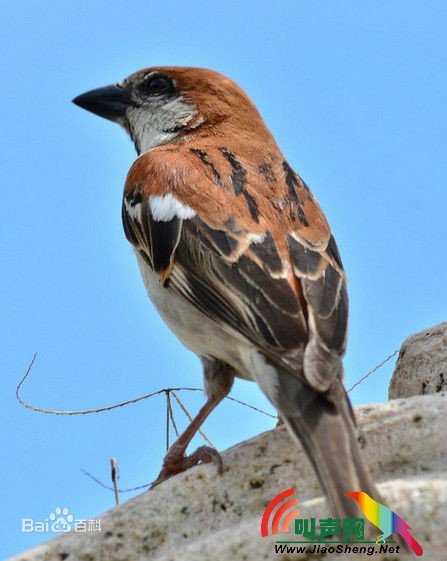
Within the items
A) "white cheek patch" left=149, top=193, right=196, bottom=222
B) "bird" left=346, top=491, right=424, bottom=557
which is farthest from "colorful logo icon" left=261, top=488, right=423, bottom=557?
"white cheek patch" left=149, top=193, right=196, bottom=222

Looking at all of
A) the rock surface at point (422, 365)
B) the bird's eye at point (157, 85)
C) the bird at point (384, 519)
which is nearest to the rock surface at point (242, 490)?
the bird at point (384, 519)

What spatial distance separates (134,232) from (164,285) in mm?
834

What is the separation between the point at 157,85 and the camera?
7.92 metres

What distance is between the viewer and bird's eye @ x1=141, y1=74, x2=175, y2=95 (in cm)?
782

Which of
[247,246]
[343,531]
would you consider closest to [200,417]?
[247,246]

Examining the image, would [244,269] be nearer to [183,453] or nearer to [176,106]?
[183,453]

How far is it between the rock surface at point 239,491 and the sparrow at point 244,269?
24 cm

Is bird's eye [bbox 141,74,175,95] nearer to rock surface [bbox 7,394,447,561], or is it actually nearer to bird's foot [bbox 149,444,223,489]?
bird's foot [bbox 149,444,223,489]

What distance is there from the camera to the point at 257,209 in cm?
575

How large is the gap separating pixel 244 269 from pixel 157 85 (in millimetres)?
3223

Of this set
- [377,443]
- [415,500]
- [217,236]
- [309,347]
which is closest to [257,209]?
[217,236]

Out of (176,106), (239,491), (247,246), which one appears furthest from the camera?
(176,106)

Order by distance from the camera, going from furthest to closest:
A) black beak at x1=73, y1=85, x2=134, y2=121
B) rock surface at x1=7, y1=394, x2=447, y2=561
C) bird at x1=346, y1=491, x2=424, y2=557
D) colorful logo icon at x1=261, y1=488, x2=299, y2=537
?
black beak at x1=73, y1=85, x2=134, y2=121 → rock surface at x1=7, y1=394, x2=447, y2=561 → colorful logo icon at x1=261, y1=488, x2=299, y2=537 → bird at x1=346, y1=491, x2=424, y2=557

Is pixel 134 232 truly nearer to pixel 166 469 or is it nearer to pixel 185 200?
pixel 185 200
